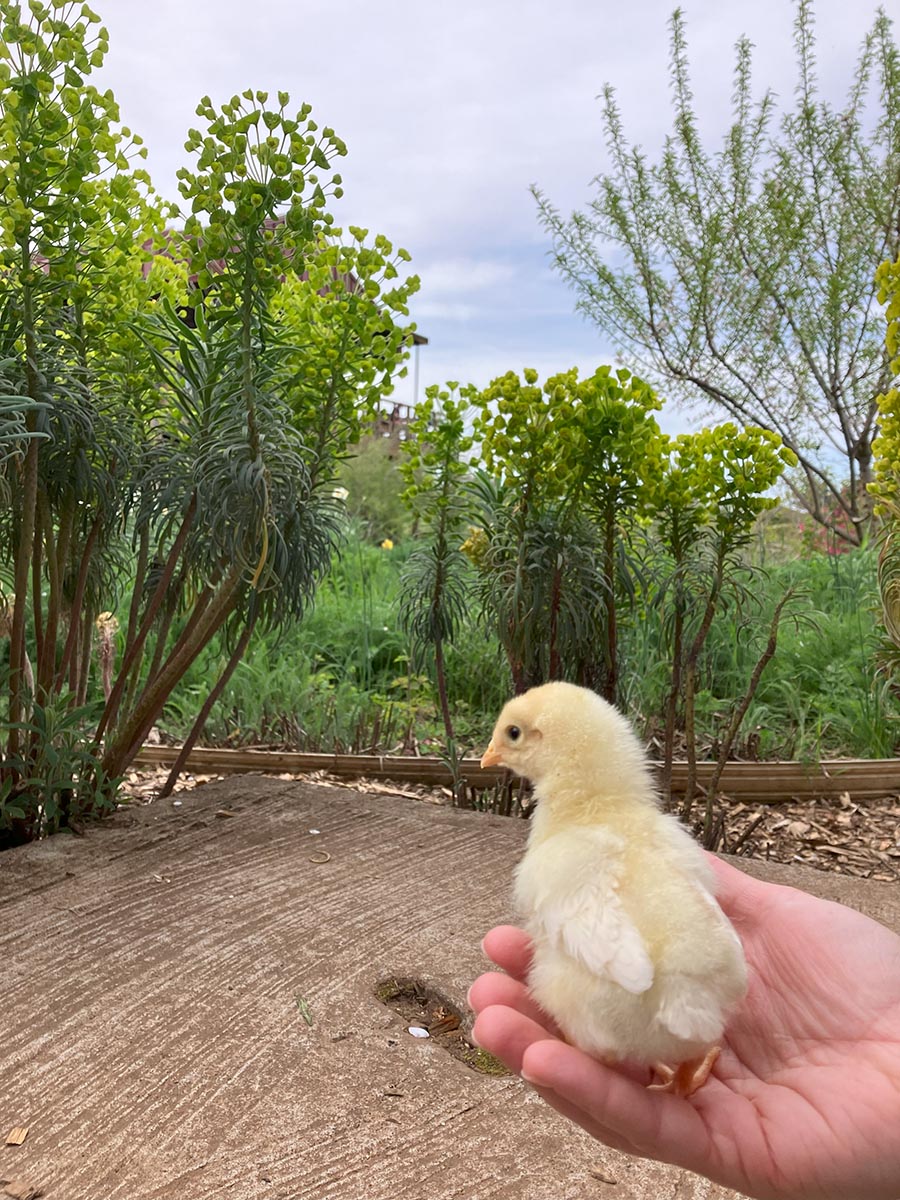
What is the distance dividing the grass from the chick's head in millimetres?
2234

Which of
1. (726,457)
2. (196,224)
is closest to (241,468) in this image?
(196,224)

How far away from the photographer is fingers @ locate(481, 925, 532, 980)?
3.73 ft

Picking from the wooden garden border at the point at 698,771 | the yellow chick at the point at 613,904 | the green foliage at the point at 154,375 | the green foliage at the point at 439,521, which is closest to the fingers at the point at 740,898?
the yellow chick at the point at 613,904

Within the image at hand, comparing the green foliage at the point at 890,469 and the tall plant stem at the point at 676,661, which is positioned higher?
the green foliage at the point at 890,469

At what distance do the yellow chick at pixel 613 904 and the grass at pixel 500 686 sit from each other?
7.39 ft

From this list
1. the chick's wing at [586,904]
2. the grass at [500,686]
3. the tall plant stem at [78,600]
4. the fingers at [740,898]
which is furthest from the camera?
the grass at [500,686]

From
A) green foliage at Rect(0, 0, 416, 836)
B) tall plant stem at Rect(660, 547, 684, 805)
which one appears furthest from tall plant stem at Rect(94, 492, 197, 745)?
tall plant stem at Rect(660, 547, 684, 805)

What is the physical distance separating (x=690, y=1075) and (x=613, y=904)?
22cm

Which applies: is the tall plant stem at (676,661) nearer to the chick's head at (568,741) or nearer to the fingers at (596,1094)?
the chick's head at (568,741)

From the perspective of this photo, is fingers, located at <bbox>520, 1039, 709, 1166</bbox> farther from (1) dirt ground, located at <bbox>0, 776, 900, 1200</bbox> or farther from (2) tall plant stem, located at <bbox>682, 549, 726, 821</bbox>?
(2) tall plant stem, located at <bbox>682, 549, 726, 821</bbox>

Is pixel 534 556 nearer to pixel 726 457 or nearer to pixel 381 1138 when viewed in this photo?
pixel 726 457

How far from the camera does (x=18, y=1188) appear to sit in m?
1.17

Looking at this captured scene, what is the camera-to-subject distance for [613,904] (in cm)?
92

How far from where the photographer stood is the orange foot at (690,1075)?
97 cm
